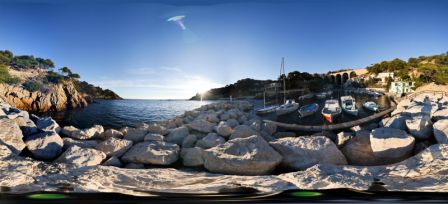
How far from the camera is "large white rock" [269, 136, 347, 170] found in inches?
112

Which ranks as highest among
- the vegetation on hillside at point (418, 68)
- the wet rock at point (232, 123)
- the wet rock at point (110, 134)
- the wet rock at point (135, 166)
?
the vegetation on hillside at point (418, 68)

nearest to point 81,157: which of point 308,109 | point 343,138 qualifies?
point 308,109

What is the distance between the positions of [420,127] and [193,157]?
2613mm

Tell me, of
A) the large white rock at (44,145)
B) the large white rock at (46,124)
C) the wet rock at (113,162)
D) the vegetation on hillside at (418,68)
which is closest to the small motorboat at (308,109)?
the vegetation on hillside at (418,68)

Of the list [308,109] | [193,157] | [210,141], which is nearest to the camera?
[193,157]

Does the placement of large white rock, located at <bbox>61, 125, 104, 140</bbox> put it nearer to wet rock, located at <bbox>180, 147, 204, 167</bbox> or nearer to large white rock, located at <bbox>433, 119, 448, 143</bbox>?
wet rock, located at <bbox>180, 147, 204, 167</bbox>

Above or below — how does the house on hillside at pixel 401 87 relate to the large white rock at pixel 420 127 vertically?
above

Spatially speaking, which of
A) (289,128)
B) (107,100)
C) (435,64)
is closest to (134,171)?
A: (107,100)

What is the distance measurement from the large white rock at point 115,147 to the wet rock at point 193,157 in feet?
2.28

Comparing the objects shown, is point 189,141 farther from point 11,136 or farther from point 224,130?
point 11,136

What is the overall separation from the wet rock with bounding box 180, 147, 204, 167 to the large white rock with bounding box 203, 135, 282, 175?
0.19m

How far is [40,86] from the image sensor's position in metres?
3.11

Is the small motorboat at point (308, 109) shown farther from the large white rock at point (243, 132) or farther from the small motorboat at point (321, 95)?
the large white rock at point (243, 132)

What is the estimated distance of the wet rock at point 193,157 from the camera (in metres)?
3.01
